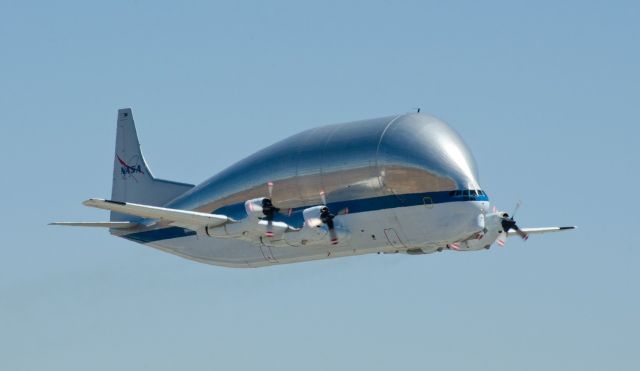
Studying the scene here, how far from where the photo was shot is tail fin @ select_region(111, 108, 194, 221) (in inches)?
3278

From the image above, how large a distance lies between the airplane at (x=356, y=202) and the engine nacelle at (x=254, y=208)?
0.16 ft

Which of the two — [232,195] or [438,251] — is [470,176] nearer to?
[438,251]

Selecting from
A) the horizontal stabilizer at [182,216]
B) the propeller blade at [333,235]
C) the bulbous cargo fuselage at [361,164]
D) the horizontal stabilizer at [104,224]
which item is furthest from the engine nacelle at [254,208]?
the horizontal stabilizer at [104,224]

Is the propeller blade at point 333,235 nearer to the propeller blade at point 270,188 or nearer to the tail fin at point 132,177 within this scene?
the propeller blade at point 270,188

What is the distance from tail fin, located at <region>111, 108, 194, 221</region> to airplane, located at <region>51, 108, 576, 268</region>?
821cm

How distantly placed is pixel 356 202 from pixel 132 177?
1936 cm

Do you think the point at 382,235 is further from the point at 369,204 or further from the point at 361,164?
the point at 361,164

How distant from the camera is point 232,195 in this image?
76188 millimetres

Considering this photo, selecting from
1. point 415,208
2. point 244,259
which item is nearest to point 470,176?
point 415,208

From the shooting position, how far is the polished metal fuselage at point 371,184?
69.1 m

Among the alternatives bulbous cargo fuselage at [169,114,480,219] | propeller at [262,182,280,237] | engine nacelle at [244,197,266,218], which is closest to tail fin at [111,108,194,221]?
bulbous cargo fuselage at [169,114,480,219]

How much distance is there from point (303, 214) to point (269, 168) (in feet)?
17.3

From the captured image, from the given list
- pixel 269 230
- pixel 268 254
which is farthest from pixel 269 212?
pixel 268 254

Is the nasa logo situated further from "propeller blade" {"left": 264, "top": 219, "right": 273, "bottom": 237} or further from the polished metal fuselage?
"propeller blade" {"left": 264, "top": 219, "right": 273, "bottom": 237}
